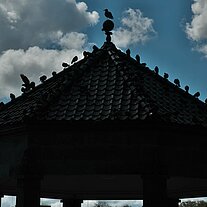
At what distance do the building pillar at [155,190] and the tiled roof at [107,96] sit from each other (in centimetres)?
182

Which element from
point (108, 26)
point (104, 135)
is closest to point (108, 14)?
point (108, 26)

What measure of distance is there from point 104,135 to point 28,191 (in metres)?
2.86

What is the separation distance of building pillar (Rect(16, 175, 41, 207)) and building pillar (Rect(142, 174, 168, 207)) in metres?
3.31

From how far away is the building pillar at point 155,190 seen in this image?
15156 mm

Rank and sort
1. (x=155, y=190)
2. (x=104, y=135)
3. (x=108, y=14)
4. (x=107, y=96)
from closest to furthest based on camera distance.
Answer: (x=155, y=190)
(x=104, y=135)
(x=107, y=96)
(x=108, y=14)

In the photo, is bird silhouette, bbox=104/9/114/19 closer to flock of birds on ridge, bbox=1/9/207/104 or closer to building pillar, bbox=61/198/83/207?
flock of birds on ridge, bbox=1/9/207/104

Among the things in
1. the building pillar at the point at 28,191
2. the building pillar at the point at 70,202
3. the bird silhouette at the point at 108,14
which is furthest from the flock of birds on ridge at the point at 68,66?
the building pillar at the point at 70,202

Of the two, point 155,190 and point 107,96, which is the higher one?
point 107,96

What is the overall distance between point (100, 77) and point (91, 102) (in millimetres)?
1863

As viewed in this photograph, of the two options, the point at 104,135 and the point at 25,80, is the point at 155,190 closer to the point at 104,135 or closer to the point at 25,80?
the point at 104,135

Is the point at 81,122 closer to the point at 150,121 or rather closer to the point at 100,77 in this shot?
the point at 150,121

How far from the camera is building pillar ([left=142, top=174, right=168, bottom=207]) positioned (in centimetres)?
1516

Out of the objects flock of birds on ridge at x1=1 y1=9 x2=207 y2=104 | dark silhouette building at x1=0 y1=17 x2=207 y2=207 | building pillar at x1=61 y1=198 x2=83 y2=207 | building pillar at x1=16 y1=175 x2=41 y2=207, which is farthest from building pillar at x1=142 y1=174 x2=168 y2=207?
building pillar at x1=61 y1=198 x2=83 y2=207

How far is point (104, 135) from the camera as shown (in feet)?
51.4
